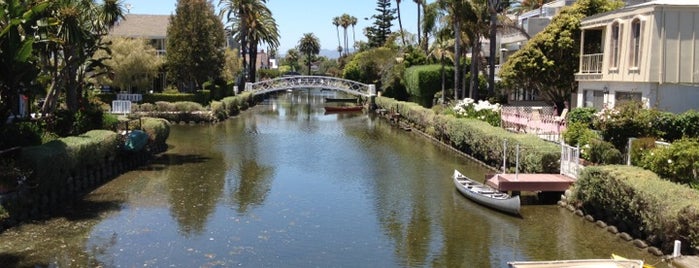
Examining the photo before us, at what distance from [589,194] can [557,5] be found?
3972 cm

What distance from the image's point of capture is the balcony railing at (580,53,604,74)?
121 feet

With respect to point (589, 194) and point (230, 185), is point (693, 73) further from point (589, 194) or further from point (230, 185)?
point (230, 185)

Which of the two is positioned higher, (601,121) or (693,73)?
(693,73)

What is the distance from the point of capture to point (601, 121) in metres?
25.8

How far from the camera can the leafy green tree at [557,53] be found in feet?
147

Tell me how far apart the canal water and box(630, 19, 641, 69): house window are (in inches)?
334

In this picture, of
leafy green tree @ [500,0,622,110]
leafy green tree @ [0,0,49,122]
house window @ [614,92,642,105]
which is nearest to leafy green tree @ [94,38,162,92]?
leafy green tree @ [500,0,622,110]

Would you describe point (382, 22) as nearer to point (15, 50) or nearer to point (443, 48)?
point (443, 48)

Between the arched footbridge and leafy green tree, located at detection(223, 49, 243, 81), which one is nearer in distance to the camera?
leafy green tree, located at detection(223, 49, 243, 81)

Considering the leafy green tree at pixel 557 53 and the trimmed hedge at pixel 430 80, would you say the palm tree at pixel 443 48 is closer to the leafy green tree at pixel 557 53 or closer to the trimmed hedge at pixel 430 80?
the trimmed hedge at pixel 430 80

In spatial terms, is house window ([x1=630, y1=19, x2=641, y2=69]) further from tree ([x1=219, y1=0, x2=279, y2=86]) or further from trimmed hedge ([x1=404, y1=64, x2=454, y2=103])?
tree ([x1=219, y1=0, x2=279, y2=86])

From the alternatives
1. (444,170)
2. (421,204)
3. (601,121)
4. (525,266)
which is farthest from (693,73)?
(525,266)

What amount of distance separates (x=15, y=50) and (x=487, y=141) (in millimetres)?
21157

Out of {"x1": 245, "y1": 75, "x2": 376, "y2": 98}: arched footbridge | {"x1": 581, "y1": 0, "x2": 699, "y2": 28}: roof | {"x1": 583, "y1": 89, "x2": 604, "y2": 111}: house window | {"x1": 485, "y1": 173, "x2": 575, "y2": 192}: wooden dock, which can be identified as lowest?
{"x1": 485, "y1": 173, "x2": 575, "y2": 192}: wooden dock
